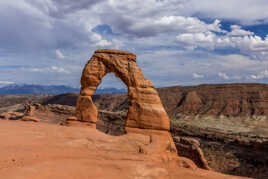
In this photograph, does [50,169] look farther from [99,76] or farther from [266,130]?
[266,130]

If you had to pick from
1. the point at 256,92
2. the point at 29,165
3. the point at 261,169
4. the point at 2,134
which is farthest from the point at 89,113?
the point at 256,92

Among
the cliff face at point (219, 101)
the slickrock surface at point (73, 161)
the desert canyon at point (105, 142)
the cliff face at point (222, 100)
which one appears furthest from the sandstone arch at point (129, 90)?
the cliff face at point (222, 100)

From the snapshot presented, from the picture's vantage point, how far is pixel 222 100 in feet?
206

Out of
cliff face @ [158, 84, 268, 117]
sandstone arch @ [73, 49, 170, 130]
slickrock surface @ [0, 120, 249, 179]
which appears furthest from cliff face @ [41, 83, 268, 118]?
slickrock surface @ [0, 120, 249, 179]

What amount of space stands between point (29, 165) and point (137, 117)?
28.9 feet

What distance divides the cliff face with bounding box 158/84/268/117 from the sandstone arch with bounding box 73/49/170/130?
48.2m

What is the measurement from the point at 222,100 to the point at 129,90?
180 ft

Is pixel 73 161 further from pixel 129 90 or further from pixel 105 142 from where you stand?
pixel 129 90

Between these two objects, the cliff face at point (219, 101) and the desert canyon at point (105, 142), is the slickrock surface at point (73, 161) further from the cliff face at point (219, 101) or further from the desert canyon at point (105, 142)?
the cliff face at point (219, 101)

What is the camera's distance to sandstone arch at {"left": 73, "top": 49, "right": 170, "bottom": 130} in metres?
13.5

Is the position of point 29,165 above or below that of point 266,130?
above

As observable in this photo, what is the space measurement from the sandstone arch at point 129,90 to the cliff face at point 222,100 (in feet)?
Result: 158

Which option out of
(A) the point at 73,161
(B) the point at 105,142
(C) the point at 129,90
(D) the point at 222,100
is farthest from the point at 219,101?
(A) the point at 73,161

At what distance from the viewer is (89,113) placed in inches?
629
